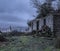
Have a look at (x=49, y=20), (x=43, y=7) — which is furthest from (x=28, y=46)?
(x=43, y=7)

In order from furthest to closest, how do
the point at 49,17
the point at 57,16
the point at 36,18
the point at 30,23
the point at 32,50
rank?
the point at 30,23 < the point at 36,18 < the point at 49,17 < the point at 57,16 < the point at 32,50

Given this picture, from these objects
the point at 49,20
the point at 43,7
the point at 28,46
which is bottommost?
the point at 28,46

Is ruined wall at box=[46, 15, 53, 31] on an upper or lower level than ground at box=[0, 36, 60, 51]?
upper

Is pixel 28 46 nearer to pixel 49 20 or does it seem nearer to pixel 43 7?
pixel 49 20

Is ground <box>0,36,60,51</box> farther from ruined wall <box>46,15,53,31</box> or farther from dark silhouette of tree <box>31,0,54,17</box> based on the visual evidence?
dark silhouette of tree <box>31,0,54,17</box>

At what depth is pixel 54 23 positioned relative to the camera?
27750 mm

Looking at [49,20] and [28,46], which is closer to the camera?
[28,46]

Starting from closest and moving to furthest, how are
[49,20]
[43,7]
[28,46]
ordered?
[28,46] < [49,20] < [43,7]

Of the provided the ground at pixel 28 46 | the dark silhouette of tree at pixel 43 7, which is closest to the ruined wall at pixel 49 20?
the dark silhouette of tree at pixel 43 7

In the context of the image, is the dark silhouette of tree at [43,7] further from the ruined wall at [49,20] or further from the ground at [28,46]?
the ground at [28,46]

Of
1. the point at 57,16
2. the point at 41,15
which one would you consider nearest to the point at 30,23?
the point at 41,15

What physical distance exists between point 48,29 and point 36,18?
7.64 m

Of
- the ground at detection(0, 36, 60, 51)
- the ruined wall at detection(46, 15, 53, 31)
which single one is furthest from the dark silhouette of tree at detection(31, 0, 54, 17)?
the ground at detection(0, 36, 60, 51)

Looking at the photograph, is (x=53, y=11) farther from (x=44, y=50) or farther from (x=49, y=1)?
(x=44, y=50)
